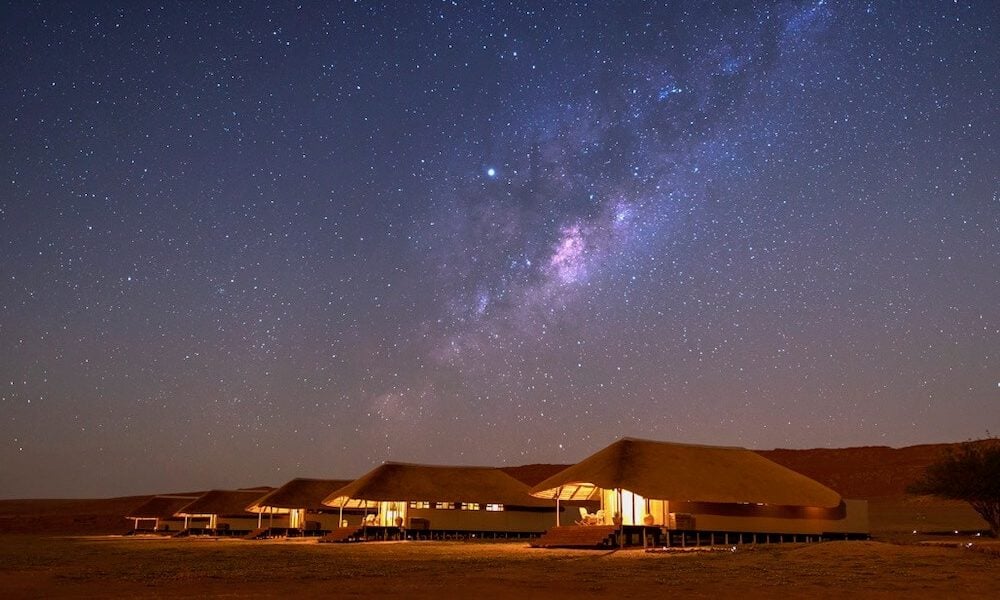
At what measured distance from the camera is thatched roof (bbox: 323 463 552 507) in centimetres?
4238

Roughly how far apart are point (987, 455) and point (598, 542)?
15.0m

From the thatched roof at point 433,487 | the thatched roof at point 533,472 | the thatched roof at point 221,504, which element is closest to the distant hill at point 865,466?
the thatched roof at point 533,472

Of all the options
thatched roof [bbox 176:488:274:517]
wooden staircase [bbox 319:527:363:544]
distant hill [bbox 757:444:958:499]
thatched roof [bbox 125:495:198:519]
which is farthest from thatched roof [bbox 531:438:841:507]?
thatched roof [bbox 125:495:198:519]

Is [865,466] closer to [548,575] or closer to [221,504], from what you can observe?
[221,504]

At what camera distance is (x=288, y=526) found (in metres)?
54.1

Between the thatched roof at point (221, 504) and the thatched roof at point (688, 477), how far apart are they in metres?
30.6

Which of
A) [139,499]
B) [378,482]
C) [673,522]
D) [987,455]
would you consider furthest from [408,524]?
[139,499]

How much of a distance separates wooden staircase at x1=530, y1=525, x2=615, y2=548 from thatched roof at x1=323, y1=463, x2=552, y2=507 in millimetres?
11405

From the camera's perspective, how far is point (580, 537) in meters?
30.2

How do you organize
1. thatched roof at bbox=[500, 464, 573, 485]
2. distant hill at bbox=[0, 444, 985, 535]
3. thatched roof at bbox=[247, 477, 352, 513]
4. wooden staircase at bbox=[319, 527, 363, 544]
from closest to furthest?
wooden staircase at bbox=[319, 527, 363, 544] → thatched roof at bbox=[247, 477, 352, 513] → distant hill at bbox=[0, 444, 985, 535] → thatched roof at bbox=[500, 464, 573, 485]

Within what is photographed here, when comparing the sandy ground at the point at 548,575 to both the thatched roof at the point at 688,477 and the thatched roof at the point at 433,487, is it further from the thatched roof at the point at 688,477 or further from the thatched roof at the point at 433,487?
the thatched roof at the point at 433,487

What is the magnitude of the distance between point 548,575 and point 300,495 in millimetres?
35523

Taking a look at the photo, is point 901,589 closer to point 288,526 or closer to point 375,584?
point 375,584

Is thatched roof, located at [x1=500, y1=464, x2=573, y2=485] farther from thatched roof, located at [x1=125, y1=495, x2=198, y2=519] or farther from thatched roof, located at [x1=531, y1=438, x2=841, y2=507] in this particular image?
thatched roof, located at [x1=531, y1=438, x2=841, y2=507]
